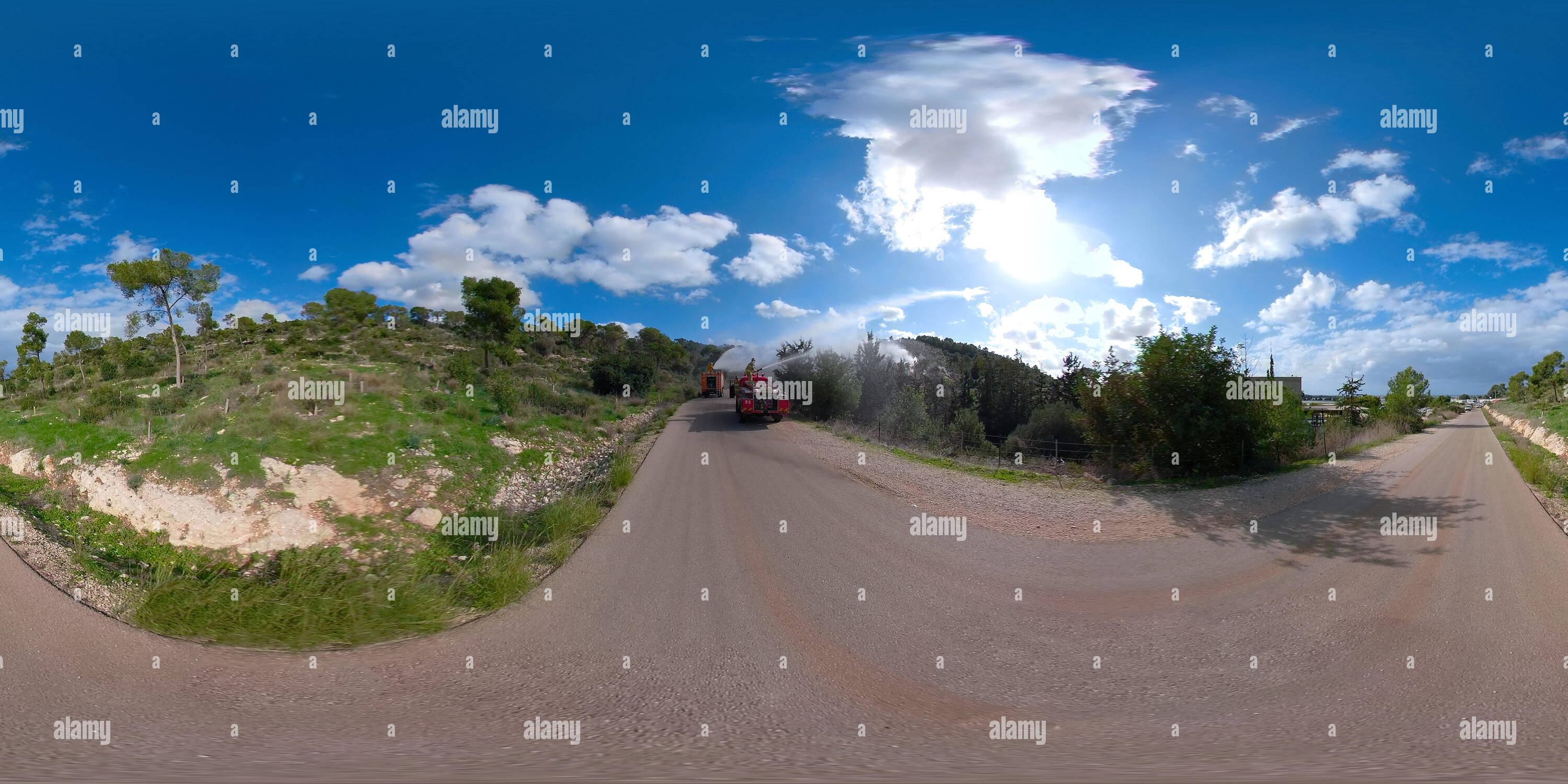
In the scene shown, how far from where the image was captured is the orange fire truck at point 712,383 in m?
38.0

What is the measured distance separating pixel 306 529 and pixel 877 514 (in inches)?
309

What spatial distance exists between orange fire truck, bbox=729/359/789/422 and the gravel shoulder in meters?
8.23

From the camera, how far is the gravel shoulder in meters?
7.74

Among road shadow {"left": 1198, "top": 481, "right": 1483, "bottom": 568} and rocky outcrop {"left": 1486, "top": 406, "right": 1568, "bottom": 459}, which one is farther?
rocky outcrop {"left": 1486, "top": 406, "right": 1568, "bottom": 459}

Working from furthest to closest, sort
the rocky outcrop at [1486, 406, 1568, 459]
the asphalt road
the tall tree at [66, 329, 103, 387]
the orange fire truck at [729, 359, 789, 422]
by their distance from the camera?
the tall tree at [66, 329, 103, 387] < the orange fire truck at [729, 359, 789, 422] < the rocky outcrop at [1486, 406, 1568, 459] < the asphalt road

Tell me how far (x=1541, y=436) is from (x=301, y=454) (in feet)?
138

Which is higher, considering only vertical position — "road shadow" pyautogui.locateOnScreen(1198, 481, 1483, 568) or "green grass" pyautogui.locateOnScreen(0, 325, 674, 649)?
"green grass" pyautogui.locateOnScreen(0, 325, 674, 649)

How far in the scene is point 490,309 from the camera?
107 ft

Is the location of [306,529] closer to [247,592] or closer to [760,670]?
[247,592]

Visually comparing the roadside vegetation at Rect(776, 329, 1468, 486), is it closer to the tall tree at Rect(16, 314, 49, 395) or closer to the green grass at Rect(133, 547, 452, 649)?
the green grass at Rect(133, 547, 452, 649)

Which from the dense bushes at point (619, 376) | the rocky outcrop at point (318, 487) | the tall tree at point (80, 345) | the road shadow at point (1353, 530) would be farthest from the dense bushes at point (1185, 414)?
the tall tree at point (80, 345)

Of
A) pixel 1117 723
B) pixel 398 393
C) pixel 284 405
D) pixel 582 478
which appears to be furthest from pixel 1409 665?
pixel 398 393

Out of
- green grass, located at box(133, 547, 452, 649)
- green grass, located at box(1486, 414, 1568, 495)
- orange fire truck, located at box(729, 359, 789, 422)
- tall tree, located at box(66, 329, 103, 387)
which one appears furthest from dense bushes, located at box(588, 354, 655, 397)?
green grass, located at box(1486, 414, 1568, 495)

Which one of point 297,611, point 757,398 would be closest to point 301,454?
point 297,611
